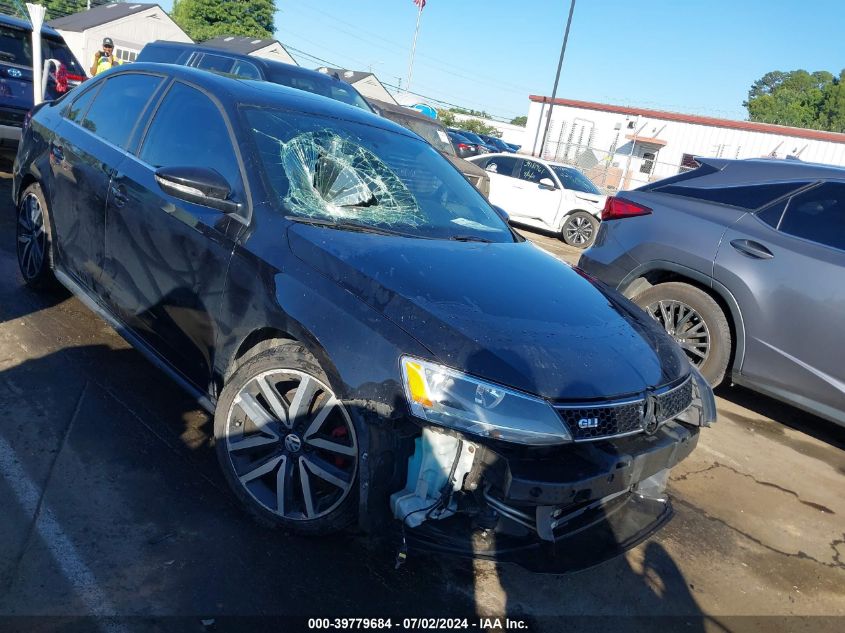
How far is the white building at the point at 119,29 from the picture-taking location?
38.1 metres

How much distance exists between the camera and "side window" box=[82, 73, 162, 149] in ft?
12.7

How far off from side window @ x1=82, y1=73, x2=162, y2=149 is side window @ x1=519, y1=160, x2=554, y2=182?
9.35 m

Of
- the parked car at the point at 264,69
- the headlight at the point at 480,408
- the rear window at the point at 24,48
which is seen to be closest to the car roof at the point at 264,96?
the headlight at the point at 480,408

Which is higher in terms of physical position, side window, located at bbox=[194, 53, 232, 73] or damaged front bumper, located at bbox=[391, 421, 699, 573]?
side window, located at bbox=[194, 53, 232, 73]

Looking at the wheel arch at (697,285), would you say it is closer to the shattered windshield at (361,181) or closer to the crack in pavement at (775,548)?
the crack in pavement at (775,548)

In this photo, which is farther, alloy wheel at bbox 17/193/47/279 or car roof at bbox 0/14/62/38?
car roof at bbox 0/14/62/38

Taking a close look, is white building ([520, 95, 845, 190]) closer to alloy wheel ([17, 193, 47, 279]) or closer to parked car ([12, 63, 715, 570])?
alloy wheel ([17, 193, 47, 279])

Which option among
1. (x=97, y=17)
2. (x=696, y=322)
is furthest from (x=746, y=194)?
(x=97, y=17)

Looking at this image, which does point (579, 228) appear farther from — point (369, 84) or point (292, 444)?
point (369, 84)

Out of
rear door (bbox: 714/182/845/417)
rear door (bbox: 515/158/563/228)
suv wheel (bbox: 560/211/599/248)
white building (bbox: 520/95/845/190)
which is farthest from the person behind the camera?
white building (bbox: 520/95/845/190)

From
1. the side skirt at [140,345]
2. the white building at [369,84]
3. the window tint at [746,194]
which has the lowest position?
the white building at [369,84]

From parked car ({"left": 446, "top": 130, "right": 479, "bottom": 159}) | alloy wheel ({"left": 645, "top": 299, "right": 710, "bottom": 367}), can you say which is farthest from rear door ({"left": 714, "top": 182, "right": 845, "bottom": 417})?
parked car ({"left": 446, "top": 130, "right": 479, "bottom": 159})

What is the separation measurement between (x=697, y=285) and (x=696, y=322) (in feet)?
0.91

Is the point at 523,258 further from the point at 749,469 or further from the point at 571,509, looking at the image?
the point at 749,469
